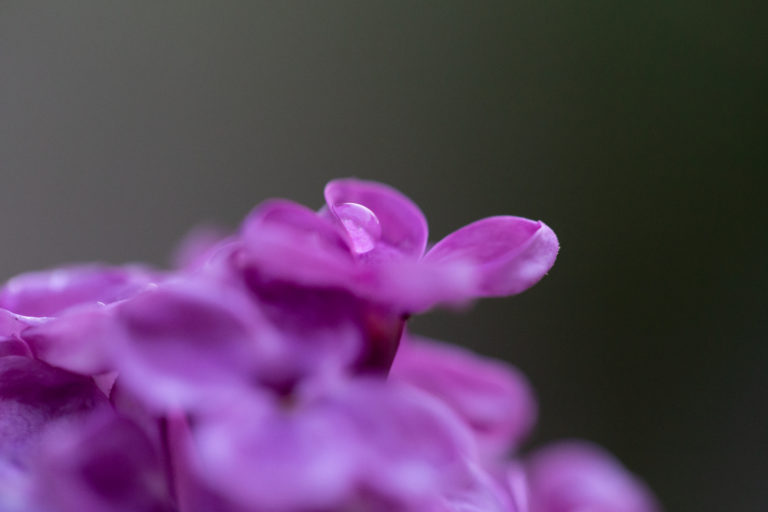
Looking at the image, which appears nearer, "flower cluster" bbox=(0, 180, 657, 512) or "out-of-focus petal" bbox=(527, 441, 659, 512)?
"flower cluster" bbox=(0, 180, 657, 512)

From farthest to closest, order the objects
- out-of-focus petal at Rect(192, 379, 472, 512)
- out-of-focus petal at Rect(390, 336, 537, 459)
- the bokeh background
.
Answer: the bokeh background
out-of-focus petal at Rect(390, 336, 537, 459)
out-of-focus petal at Rect(192, 379, 472, 512)

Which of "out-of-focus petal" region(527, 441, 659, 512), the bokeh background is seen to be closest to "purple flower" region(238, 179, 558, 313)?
"out-of-focus petal" region(527, 441, 659, 512)

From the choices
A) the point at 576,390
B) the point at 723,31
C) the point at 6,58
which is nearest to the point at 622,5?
the point at 723,31

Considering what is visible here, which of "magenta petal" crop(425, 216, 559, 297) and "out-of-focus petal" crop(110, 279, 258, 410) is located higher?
"magenta petal" crop(425, 216, 559, 297)

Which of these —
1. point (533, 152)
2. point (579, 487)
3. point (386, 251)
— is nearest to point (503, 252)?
point (386, 251)

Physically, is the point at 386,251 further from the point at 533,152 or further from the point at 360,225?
the point at 533,152

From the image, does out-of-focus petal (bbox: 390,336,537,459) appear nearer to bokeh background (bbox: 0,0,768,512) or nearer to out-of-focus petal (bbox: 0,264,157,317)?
out-of-focus petal (bbox: 0,264,157,317)

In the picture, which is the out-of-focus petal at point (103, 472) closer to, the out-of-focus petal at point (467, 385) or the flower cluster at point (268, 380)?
the flower cluster at point (268, 380)

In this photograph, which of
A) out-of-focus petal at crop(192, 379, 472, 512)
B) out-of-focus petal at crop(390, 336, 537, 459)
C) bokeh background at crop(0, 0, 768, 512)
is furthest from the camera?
bokeh background at crop(0, 0, 768, 512)

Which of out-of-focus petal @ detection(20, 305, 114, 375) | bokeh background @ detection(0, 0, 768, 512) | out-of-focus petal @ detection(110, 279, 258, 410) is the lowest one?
bokeh background @ detection(0, 0, 768, 512)
